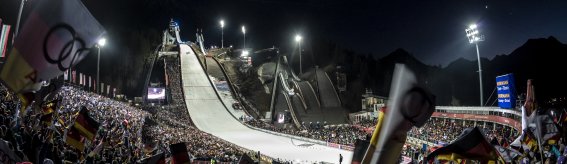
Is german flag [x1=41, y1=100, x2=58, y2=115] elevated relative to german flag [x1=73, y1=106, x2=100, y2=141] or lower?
elevated

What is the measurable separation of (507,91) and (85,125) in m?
21.3

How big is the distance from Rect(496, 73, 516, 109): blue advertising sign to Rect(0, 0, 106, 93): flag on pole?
22.5 metres

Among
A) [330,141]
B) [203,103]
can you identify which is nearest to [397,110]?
[330,141]

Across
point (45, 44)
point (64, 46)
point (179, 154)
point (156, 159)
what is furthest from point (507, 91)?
point (45, 44)

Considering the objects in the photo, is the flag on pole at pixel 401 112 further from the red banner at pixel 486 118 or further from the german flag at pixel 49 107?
the red banner at pixel 486 118

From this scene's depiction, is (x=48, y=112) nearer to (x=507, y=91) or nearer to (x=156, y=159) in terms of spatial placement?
(x=156, y=159)

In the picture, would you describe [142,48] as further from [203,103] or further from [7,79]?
[7,79]

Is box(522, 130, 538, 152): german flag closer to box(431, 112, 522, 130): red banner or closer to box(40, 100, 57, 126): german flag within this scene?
box(40, 100, 57, 126): german flag

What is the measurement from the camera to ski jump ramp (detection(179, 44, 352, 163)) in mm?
28625

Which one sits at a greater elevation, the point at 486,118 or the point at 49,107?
the point at 49,107

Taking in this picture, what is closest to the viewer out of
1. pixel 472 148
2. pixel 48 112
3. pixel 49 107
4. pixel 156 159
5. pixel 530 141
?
pixel 472 148

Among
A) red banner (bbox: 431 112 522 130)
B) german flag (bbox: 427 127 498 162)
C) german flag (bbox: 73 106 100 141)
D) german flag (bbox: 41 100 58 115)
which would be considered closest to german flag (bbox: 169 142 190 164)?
german flag (bbox: 73 106 100 141)

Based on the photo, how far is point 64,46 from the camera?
3982 millimetres

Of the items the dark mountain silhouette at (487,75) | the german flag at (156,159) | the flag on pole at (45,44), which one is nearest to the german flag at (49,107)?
the german flag at (156,159)
